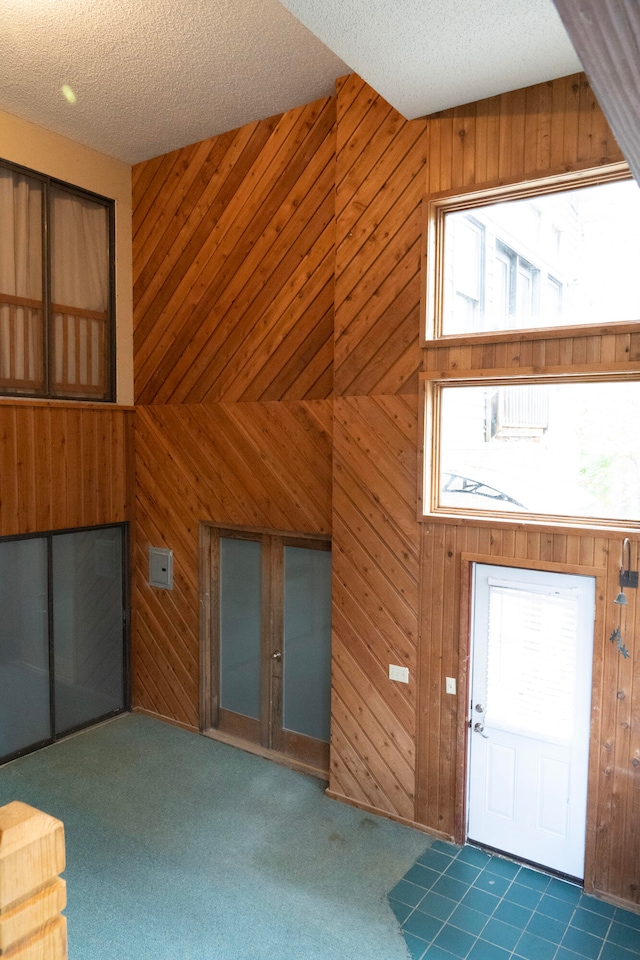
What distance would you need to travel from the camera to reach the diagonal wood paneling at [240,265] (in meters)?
5.32

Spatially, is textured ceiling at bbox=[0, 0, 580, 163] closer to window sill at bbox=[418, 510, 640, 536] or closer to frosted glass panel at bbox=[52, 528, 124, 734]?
window sill at bbox=[418, 510, 640, 536]

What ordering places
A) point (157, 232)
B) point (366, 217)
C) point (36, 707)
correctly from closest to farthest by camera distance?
point (366, 217) < point (36, 707) < point (157, 232)

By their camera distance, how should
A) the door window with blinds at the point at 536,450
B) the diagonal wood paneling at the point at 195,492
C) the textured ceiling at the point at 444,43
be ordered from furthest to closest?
the diagonal wood paneling at the point at 195,492
the door window with blinds at the point at 536,450
the textured ceiling at the point at 444,43

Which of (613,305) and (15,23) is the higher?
(15,23)

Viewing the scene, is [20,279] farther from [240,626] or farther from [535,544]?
[535,544]

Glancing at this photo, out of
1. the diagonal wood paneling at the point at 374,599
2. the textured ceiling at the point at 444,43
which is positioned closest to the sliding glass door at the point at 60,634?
the diagonal wood paneling at the point at 374,599

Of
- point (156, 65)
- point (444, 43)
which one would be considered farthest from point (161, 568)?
point (444, 43)

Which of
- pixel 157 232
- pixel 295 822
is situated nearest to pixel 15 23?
pixel 157 232

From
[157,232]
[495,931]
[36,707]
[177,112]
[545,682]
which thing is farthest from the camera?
[157,232]

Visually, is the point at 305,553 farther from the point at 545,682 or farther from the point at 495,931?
the point at 495,931

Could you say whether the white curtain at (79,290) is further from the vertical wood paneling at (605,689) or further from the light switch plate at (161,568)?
the vertical wood paneling at (605,689)

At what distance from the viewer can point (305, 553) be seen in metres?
5.67

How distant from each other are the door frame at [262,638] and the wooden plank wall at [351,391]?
12 centimetres

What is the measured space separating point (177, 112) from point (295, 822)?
568 centimetres
